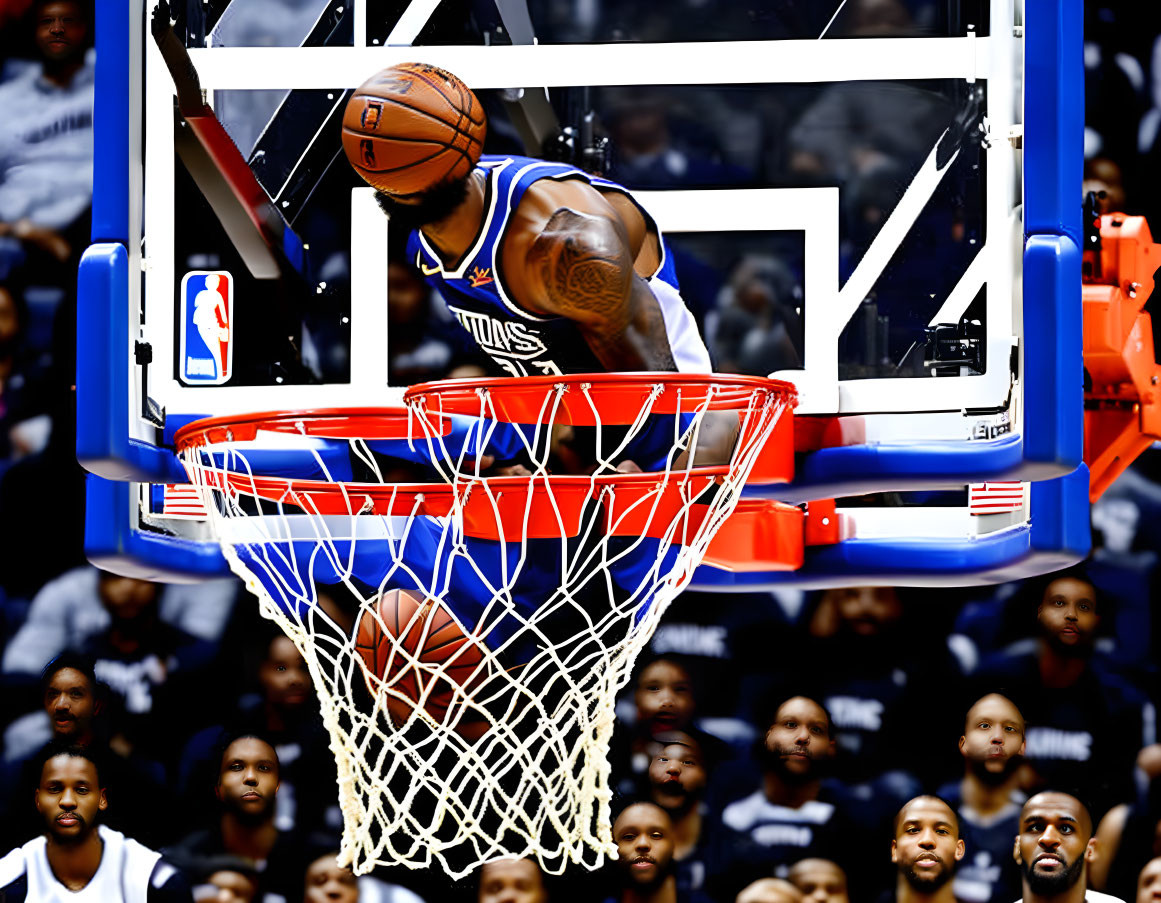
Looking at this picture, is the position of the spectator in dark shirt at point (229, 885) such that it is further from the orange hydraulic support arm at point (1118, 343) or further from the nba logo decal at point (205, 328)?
the orange hydraulic support arm at point (1118, 343)

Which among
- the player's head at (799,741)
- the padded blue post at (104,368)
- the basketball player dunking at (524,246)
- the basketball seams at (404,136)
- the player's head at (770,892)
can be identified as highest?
the basketball seams at (404,136)

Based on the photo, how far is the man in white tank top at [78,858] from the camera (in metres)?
3.13

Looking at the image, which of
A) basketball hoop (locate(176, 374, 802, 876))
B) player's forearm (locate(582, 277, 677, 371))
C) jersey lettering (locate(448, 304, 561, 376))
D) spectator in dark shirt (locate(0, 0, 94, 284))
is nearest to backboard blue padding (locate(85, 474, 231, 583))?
basketball hoop (locate(176, 374, 802, 876))

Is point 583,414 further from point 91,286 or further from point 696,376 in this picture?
point 91,286

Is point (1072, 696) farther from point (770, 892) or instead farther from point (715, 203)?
point (715, 203)

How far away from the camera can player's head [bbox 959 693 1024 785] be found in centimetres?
305

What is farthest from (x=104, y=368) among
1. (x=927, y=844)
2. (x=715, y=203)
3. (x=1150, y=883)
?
(x=1150, y=883)

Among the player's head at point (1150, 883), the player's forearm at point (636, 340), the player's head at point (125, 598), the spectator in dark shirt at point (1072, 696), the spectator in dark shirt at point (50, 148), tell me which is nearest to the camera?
the player's forearm at point (636, 340)

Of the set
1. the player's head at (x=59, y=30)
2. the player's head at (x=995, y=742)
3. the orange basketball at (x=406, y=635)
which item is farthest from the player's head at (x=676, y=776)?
the player's head at (x=59, y=30)

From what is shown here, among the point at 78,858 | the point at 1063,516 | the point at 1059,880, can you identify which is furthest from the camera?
the point at 78,858

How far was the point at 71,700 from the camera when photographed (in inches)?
126

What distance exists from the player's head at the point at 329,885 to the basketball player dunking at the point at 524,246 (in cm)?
152

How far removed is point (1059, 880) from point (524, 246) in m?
1.83

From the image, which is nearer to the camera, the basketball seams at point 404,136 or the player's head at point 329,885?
the basketball seams at point 404,136
